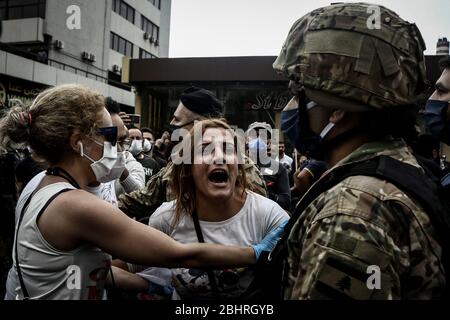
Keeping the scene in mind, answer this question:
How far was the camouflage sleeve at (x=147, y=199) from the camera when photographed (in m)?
3.13

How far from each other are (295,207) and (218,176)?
40.6 inches

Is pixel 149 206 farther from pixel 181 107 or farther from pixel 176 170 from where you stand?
pixel 181 107

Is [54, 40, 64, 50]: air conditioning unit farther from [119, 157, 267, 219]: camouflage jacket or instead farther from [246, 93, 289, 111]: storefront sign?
[119, 157, 267, 219]: camouflage jacket

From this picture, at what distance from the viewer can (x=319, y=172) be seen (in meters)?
3.99

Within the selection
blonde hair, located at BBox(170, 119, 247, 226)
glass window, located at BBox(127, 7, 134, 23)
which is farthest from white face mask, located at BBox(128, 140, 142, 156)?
glass window, located at BBox(127, 7, 134, 23)

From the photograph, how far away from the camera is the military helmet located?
135 cm

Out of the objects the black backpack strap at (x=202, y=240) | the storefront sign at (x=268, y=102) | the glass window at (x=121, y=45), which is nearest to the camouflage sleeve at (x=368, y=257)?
the black backpack strap at (x=202, y=240)

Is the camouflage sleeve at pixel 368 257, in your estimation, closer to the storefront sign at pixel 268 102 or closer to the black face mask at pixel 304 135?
the black face mask at pixel 304 135

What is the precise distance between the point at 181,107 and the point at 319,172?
154 centimetres

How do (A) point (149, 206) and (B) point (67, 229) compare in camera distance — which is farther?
(A) point (149, 206)

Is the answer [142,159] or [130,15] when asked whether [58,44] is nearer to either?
[130,15]

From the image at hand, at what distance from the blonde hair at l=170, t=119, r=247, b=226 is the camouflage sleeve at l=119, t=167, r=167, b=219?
54 cm
